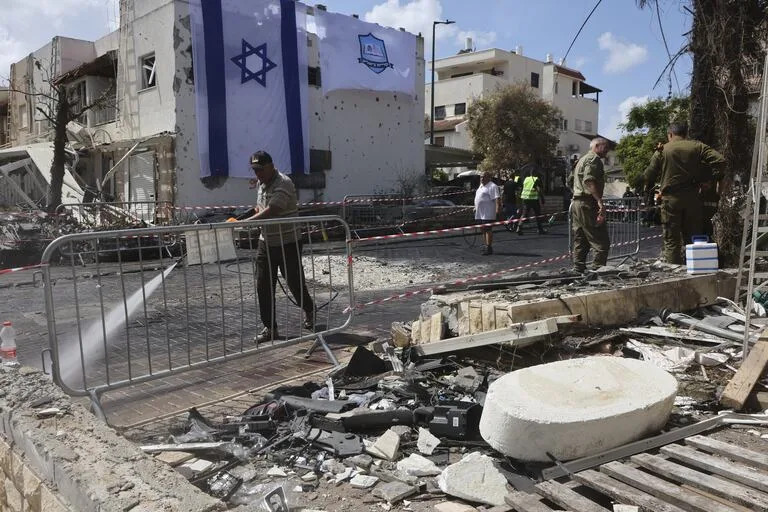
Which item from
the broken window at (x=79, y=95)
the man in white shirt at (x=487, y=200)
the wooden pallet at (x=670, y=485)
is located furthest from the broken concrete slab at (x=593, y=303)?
the broken window at (x=79, y=95)

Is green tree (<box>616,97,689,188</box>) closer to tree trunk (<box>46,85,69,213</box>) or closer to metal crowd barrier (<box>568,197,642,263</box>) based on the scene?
metal crowd barrier (<box>568,197,642,263</box>)

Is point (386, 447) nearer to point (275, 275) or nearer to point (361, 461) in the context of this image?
point (361, 461)

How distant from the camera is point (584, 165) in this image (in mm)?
7230

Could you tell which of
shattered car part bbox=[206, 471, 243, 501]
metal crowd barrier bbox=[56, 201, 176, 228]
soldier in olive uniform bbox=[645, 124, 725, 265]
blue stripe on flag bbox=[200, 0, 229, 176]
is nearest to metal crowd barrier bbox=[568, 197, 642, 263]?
soldier in olive uniform bbox=[645, 124, 725, 265]

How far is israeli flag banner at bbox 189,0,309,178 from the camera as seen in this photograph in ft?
61.7

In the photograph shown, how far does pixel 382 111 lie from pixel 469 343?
69.5 feet

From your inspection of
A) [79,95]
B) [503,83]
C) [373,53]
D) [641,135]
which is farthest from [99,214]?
[503,83]

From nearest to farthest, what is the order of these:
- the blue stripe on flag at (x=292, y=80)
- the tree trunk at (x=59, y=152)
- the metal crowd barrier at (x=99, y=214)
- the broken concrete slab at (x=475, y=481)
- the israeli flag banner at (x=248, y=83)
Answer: the broken concrete slab at (x=475, y=481) < the metal crowd barrier at (x=99, y=214) < the tree trunk at (x=59, y=152) < the israeli flag banner at (x=248, y=83) < the blue stripe on flag at (x=292, y=80)

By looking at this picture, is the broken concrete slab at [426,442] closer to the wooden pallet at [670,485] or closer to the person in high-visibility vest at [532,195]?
the wooden pallet at [670,485]

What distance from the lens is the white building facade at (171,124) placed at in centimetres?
1898

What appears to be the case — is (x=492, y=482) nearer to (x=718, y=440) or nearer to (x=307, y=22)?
(x=718, y=440)

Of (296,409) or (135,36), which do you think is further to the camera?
(135,36)

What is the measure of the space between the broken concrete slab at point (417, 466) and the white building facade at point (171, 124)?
17.1 metres

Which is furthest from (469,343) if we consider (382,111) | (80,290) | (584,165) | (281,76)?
(382,111)
